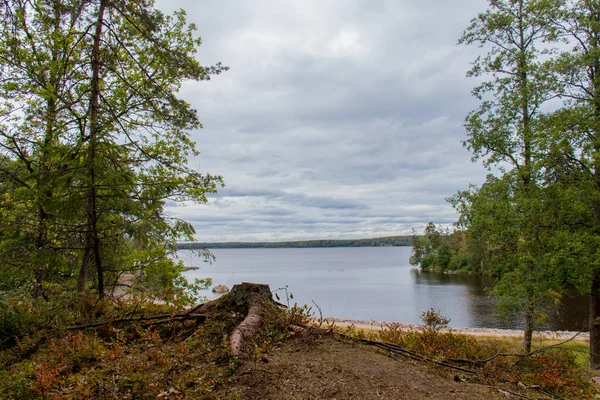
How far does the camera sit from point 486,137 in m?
13.0

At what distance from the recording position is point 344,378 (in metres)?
3.16

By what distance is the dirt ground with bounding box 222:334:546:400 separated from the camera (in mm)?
2930

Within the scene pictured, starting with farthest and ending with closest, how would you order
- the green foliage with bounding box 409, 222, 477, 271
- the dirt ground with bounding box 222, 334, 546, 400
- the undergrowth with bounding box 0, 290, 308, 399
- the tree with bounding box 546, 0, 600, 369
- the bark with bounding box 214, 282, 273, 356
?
the green foliage with bounding box 409, 222, 477, 271, the tree with bounding box 546, 0, 600, 369, the bark with bounding box 214, 282, 273, 356, the dirt ground with bounding box 222, 334, 546, 400, the undergrowth with bounding box 0, 290, 308, 399

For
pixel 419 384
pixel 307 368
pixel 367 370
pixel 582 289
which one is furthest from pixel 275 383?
pixel 582 289

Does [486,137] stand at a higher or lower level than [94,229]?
higher

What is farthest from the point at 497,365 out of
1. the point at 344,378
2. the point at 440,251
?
the point at 440,251

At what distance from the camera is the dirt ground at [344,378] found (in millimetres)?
2930

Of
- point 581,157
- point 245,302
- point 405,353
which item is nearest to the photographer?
point 405,353

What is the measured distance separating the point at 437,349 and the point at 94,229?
203 inches

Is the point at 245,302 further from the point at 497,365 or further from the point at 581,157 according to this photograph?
the point at 581,157

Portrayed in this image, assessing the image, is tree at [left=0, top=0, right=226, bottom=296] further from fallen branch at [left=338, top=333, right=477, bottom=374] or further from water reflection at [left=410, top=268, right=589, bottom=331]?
water reflection at [left=410, top=268, right=589, bottom=331]

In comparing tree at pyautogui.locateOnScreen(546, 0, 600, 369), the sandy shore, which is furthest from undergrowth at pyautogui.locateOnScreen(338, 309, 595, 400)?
the sandy shore

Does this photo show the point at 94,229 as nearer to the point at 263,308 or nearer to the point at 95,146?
the point at 95,146

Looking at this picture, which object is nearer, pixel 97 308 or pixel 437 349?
pixel 437 349
